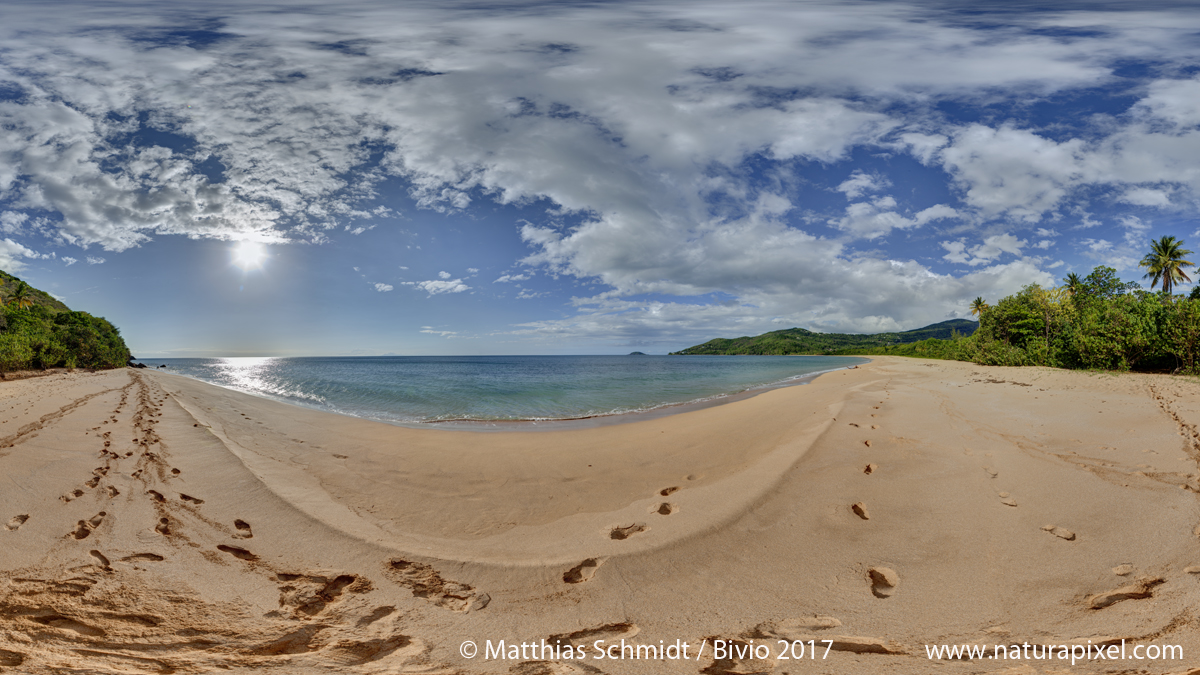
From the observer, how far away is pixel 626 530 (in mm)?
4262

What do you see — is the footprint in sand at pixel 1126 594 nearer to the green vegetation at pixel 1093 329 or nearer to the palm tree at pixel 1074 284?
the green vegetation at pixel 1093 329

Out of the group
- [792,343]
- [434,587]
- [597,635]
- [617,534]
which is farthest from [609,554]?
[792,343]

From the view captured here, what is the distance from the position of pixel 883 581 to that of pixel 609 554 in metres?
2.21

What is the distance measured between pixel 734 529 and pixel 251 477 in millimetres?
6709

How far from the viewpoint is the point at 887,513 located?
4336 mm

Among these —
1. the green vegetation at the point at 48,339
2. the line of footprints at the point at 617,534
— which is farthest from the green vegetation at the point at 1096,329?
the green vegetation at the point at 48,339

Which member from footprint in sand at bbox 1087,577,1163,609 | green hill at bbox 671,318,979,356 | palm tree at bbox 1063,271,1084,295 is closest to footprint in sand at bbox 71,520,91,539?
footprint in sand at bbox 1087,577,1163,609

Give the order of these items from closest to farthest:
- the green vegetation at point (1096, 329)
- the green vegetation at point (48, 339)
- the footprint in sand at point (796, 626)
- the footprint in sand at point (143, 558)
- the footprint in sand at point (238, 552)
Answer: the footprint in sand at point (796, 626) < the footprint in sand at point (143, 558) < the footprint in sand at point (238, 552) < the green vegetation at point (1096, 329) < the green vegetation at point (48, 339)

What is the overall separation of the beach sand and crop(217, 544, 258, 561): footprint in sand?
0.09 feet

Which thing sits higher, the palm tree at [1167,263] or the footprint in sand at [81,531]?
the palm tree at [1167,263]

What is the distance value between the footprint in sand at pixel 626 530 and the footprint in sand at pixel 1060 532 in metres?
3.80

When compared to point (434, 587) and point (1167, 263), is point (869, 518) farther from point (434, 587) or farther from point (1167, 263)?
point (1167, 263)

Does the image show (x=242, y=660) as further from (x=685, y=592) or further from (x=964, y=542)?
(x=964, y=542)

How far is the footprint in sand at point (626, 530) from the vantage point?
4117mm
